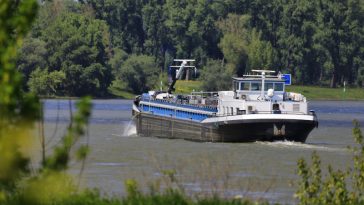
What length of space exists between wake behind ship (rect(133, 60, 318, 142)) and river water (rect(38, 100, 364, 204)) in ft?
2.85

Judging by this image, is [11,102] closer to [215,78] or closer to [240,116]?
[240,116]

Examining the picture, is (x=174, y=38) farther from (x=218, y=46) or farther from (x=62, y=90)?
(x=62, y=90)

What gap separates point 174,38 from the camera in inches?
7869

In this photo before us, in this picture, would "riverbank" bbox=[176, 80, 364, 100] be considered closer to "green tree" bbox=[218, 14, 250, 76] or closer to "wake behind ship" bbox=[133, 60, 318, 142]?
"green tree" bbox=[218, 14, 250, 76]

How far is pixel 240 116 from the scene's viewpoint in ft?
202

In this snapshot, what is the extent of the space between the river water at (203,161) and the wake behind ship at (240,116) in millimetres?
868

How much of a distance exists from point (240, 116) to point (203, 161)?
32.7 m

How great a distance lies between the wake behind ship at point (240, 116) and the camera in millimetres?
60719

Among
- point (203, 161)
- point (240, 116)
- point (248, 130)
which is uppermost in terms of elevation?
point (203, 161)

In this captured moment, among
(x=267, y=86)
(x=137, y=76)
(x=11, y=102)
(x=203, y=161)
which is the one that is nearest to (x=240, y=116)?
(x=267, y=86)

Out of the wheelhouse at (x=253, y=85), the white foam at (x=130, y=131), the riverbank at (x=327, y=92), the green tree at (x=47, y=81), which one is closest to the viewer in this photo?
the wheelhouse at (x=253, y=85)

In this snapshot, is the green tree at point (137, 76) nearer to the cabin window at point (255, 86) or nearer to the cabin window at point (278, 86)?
the cabin window at point (278, 86)

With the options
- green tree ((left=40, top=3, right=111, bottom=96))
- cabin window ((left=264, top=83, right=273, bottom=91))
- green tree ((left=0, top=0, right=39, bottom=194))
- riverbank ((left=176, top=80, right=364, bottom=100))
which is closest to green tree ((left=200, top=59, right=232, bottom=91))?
green tree ((left=40, top=3, right=111, bottom=96))

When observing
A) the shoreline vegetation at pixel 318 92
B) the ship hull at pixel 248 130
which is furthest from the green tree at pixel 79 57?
the ship hull at pixel 248 130
